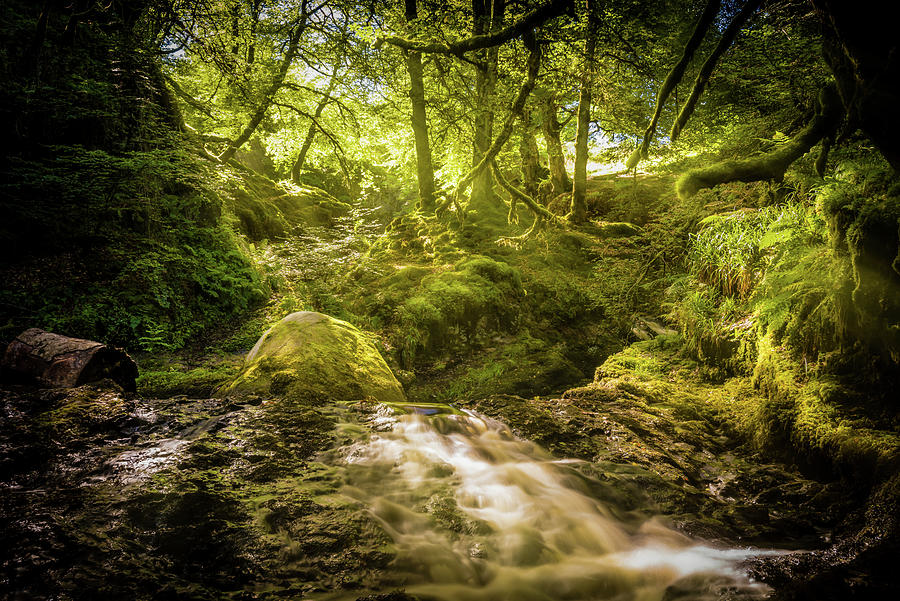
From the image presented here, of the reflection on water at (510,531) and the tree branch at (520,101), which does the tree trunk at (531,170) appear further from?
the reflection on water at (510,531)

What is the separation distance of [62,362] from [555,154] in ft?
46.2

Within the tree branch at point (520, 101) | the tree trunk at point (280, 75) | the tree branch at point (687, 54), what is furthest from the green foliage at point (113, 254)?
the tree branch at point (687, 54)

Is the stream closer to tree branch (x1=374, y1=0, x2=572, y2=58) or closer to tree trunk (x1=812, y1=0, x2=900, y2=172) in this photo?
tree trunk (x1=812, y1=0, x2=900, y2=172)

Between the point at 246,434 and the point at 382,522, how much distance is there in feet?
5.15

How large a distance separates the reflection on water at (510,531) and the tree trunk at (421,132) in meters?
8.62

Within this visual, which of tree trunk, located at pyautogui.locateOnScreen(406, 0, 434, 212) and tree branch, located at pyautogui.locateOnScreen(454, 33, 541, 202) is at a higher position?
tree trunk, located at pyautogui.locateOnScreen(406, 0, 434, 212)

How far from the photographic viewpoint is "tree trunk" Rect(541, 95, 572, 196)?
1354 centimetres

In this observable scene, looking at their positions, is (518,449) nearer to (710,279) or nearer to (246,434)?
(246,434)

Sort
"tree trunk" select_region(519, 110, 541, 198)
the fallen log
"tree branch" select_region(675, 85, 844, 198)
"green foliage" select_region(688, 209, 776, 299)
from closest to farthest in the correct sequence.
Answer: "tree branch" select_region(675, 85, 844, 198) < the fallen log < "green foliage" select_region(688, 209, 776, 299) < "tree trunk" select_region(519, 110, 541, 198)

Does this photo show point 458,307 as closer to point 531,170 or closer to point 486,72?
point 486,72

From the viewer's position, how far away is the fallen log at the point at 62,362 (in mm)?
3947

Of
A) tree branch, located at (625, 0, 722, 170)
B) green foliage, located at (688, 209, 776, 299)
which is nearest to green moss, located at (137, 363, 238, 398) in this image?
tree branch, located at (625, 0, 722, 170)

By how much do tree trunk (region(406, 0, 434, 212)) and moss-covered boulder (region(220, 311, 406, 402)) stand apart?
6767 millimetres

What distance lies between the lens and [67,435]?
3.05m
